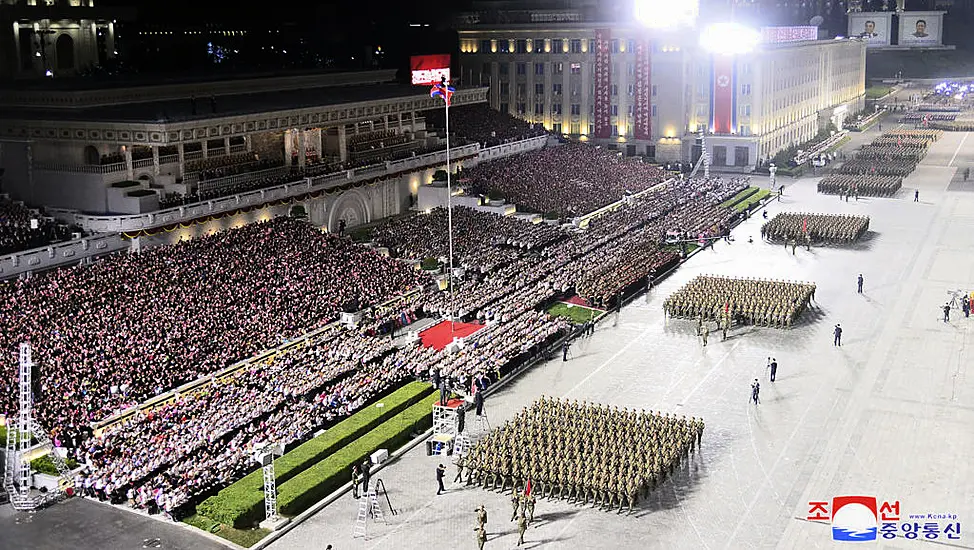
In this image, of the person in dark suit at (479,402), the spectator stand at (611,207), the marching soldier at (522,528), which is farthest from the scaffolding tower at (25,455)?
the spectator stand at (611,207)

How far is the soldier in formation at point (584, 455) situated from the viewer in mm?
36031

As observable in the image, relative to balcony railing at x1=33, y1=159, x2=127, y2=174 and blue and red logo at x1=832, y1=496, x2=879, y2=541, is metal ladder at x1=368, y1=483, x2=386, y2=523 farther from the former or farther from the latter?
balcony railing at x1=33, y1=159, x2=127, y2=174

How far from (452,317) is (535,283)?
840 cm

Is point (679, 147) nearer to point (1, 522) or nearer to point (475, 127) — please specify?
point (475, 127)

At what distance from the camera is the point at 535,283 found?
6234 centimetres

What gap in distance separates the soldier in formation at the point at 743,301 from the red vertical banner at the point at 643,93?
174ft

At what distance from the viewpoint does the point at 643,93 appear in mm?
111625

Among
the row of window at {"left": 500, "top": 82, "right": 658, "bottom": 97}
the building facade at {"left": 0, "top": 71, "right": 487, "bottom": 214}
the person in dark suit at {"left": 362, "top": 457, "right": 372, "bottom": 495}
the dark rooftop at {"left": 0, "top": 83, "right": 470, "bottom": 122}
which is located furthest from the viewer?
the row of window at {"left": 500, "top": 82, "right": 658, "bottom": 97}

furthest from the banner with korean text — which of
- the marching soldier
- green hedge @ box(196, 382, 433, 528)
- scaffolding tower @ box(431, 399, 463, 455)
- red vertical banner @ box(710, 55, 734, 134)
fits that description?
the marching soldier

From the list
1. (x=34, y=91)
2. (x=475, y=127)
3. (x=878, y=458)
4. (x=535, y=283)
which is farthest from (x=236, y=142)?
(x=878, y=458)

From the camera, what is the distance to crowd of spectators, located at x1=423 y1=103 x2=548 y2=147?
9688cm

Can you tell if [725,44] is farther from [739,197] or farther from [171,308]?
[171,308]

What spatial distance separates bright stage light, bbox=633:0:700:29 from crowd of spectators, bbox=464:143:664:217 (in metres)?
14.6

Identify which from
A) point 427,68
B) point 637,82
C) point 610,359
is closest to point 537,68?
point 637,82
